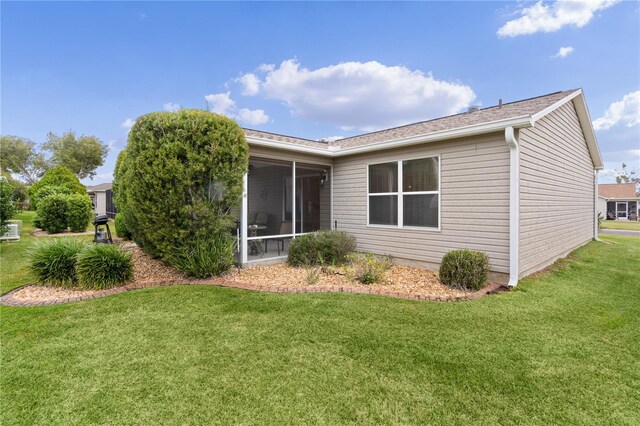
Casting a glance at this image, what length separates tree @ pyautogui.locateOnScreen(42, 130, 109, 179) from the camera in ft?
120

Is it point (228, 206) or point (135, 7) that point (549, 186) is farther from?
point (135, 7)

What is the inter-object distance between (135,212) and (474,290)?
615cm

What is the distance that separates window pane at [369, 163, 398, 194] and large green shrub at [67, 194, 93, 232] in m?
13.2

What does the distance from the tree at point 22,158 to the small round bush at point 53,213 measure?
1331 inches

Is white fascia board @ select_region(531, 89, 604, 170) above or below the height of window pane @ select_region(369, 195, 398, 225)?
above

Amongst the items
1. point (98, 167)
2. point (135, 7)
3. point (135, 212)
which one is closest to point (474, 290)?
point (135, 212)

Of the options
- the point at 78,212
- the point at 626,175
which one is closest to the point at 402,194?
the point at 78,212

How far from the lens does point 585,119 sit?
9297 millimetres

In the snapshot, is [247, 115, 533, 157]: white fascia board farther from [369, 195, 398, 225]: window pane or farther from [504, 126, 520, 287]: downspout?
[369, 195, 398, 225]: window pane

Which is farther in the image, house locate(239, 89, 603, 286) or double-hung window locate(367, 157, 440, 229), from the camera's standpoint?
double-hung window locate(367, 157, 440, 229)

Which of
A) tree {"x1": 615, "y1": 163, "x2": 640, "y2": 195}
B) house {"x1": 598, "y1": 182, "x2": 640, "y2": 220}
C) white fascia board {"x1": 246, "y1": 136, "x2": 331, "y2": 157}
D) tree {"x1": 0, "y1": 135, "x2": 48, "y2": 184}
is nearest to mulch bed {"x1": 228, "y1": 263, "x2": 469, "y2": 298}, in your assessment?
white fascia board {"x1": 246, "y1": 136, "x2": 331, "y2": 157}

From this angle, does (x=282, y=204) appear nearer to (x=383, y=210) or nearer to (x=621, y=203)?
(x=383, y=210)

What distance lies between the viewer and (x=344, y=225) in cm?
880

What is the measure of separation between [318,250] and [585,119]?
8.83 metres
